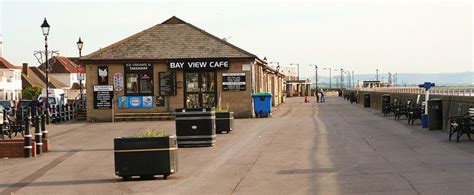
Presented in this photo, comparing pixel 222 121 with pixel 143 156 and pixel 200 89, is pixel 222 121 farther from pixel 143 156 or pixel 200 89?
pixel 200 89

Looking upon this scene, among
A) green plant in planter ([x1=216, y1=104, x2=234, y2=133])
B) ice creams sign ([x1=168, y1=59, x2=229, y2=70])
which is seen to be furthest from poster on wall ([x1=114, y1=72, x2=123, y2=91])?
green plant in planter ([x1=216, y1=104, x2=234, y2=133])

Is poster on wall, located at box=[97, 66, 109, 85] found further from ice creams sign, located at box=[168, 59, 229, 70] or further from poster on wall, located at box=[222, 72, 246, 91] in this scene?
poster on wall, located at box=[222, 72, 246, 91]

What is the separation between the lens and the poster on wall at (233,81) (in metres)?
39.2

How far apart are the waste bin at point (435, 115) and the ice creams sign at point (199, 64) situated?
16.0 metres

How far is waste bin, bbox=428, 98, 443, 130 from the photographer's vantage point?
24781mm

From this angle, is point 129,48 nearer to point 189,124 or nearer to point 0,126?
point 0,126

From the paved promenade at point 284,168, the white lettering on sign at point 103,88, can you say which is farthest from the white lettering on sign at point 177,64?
the paved promenade at point 284,168

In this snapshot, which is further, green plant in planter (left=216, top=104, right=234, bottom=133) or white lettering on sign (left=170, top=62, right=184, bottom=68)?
white lettering on sign (left=170, top=62, right=184, bottom=68)

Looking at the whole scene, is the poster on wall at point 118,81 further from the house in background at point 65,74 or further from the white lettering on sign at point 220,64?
the house in background at point 65,74

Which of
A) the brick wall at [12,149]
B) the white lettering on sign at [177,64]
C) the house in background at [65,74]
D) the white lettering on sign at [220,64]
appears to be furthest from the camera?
the house in background at [65,74]

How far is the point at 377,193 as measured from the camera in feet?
36.2

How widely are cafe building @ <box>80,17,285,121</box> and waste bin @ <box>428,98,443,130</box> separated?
15325 millimetres

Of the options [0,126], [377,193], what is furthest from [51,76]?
[377,193]

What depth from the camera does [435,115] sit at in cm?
2475
